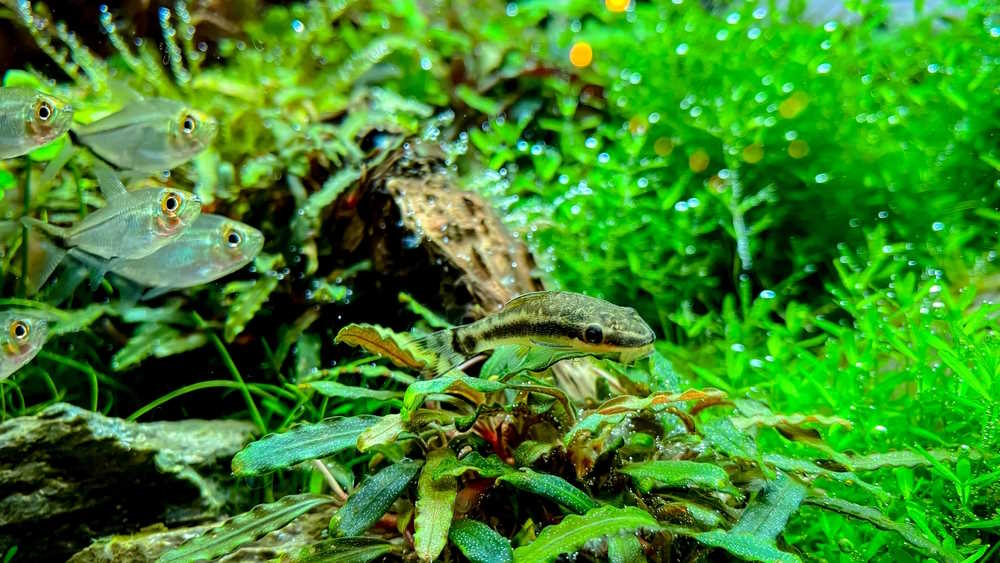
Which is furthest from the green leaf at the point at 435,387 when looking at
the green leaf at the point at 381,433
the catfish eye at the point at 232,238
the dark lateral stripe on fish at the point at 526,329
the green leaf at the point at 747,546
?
the catfish eye at the point at 232,238

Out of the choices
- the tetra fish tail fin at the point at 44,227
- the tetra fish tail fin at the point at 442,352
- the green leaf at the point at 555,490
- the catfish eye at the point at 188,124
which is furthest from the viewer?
the catfish eye at the point at 188,124

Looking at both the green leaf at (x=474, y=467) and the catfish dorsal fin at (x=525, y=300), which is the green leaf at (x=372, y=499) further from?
the catfish dorsal fin at (x=525, y=300)

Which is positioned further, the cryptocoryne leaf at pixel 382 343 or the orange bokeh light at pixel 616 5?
the orange bokeh light at pixel 616 5

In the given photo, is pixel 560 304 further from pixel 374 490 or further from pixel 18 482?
pixel 18 482

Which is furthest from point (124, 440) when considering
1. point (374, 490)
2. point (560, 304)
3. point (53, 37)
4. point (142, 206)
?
point (53, 37)

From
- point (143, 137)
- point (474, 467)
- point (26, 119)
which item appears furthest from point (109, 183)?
point (474, 467)

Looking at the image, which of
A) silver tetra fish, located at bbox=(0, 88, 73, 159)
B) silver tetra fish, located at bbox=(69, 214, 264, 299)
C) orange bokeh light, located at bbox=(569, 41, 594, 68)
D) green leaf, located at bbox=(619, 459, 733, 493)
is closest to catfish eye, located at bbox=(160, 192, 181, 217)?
silver tetra fish, located at bbox=(69, 214, 264, 299)

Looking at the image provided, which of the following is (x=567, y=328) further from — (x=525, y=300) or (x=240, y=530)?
(x=240, y=530)
